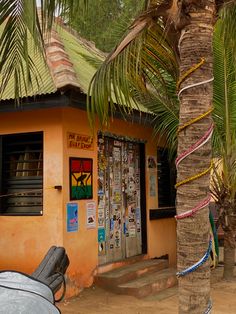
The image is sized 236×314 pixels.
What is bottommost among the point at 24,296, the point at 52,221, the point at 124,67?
the point at 24,296

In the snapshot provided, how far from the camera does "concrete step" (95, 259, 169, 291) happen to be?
8.38 meters

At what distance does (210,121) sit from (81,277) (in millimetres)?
4701

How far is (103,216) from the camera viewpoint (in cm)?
923

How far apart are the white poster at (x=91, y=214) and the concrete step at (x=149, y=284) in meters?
1.12

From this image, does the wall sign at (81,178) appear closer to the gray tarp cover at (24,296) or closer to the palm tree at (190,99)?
the palm tree at (190,99)

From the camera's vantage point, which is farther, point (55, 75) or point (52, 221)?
point (52, 221)

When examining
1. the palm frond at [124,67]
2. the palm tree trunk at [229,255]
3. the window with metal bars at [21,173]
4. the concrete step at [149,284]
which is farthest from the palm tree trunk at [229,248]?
the palm frond at [124,67]

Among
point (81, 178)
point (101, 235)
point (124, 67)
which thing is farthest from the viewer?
point (101, 235)

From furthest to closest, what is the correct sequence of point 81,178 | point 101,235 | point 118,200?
point 118,200 → point 101,235 → point 81,178

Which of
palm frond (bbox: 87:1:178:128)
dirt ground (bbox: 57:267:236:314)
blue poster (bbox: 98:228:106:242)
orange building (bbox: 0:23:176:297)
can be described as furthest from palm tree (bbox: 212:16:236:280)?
palm frond (bbox: 87:1:178:128)

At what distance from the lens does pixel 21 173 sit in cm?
861

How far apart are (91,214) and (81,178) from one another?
2.24 feet

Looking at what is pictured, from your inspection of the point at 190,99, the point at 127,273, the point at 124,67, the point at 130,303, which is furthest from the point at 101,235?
the point at 190,99

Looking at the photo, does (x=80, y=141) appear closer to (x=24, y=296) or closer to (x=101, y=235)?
(x=101, y=235)
